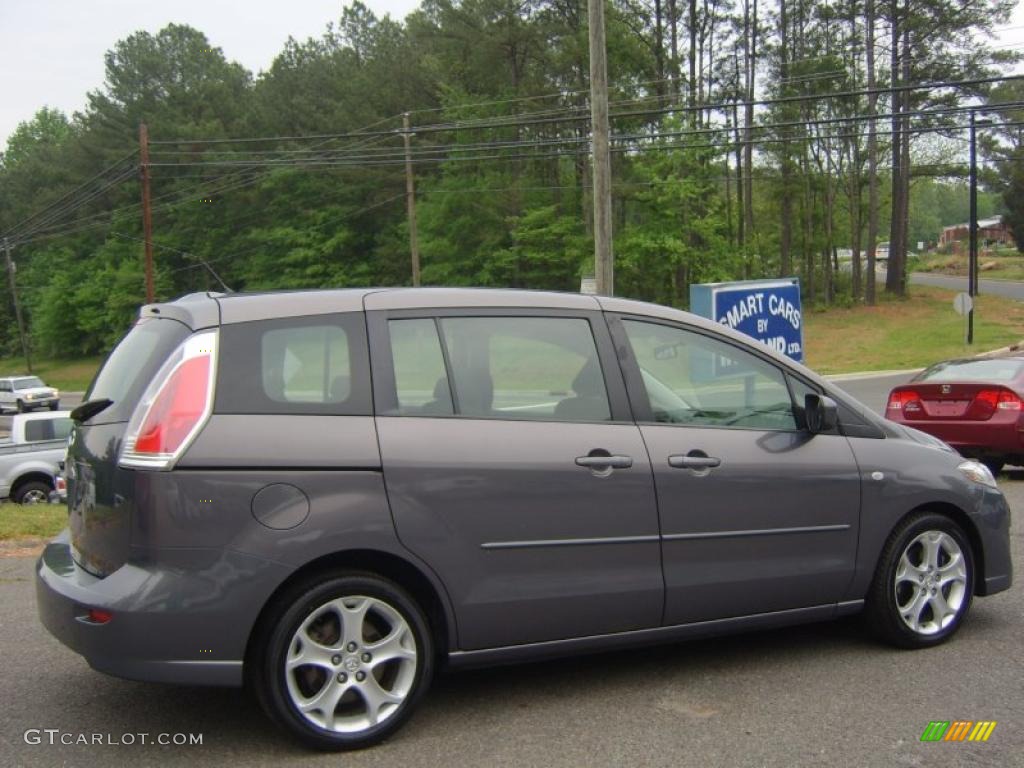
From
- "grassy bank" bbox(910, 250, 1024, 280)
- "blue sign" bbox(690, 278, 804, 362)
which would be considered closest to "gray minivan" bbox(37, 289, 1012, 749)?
"blue sign" bbox(690, 278, 804, 362)

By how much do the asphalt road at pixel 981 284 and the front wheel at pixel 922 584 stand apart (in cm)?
4987

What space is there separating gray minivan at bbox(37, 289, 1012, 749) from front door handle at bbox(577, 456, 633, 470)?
Answer: 0.01 metres

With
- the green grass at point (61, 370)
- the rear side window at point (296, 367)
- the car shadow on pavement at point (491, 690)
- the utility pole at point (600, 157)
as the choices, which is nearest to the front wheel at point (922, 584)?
the car shadow on pavement at point (491, 690)

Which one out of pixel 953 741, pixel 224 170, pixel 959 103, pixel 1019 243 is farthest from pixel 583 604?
pixel 1019 243

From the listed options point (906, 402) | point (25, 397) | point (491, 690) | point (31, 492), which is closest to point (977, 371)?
point (906, 402)

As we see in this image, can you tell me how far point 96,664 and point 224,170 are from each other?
6118 cm

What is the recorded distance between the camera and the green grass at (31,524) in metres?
8.38

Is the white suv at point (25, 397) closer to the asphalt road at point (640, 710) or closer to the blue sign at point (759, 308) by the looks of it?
the blue sign at point (759, 308)

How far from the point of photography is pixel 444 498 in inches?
151

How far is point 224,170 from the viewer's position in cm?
6088

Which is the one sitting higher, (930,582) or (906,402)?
(930,582)

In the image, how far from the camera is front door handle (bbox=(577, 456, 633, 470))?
4.11 meters

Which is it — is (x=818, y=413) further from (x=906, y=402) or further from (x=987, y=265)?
(x=987, y=265)

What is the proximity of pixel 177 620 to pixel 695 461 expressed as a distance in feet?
7.22
